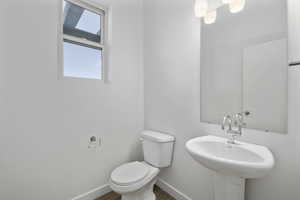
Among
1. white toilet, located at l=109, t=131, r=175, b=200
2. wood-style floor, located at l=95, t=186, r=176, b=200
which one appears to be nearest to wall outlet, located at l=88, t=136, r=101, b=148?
white toilet, located at l=109, t=131, r=175, b=200

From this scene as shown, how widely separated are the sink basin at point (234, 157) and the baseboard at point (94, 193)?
126 cm

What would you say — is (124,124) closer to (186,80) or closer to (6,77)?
(186,80)

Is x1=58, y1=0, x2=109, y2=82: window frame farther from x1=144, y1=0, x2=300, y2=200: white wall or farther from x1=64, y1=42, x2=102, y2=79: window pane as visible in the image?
x1=144, y1=0, x2=300, y2=200: white wall

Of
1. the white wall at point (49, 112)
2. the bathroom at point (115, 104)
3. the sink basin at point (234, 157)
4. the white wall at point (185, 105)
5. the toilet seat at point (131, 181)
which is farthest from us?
the toilet seat at point (131, 181)

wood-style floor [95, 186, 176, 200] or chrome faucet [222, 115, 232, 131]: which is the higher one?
chrome faucet [222, 115, 232, 131]

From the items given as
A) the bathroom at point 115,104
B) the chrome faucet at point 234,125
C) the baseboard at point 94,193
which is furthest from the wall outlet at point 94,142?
the chrome faucet at point 234,125

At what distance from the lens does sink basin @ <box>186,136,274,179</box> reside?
0.70m

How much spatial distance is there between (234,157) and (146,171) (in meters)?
0.80

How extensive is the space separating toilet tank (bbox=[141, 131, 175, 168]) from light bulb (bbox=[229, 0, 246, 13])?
4.21 ft

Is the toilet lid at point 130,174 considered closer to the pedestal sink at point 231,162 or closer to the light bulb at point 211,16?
the pedestal sink at point 231,162

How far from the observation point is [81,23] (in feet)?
5.28

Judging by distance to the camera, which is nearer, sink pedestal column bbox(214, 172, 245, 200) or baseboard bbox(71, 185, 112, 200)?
sink pedestal column bbox(214, 172, 245, 200)

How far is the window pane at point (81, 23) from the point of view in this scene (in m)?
1.51

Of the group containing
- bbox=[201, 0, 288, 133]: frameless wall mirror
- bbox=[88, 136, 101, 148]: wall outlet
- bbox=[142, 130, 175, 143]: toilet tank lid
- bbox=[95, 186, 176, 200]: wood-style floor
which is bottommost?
bbox=[95, 186, 176, 200]: wood-style floor
